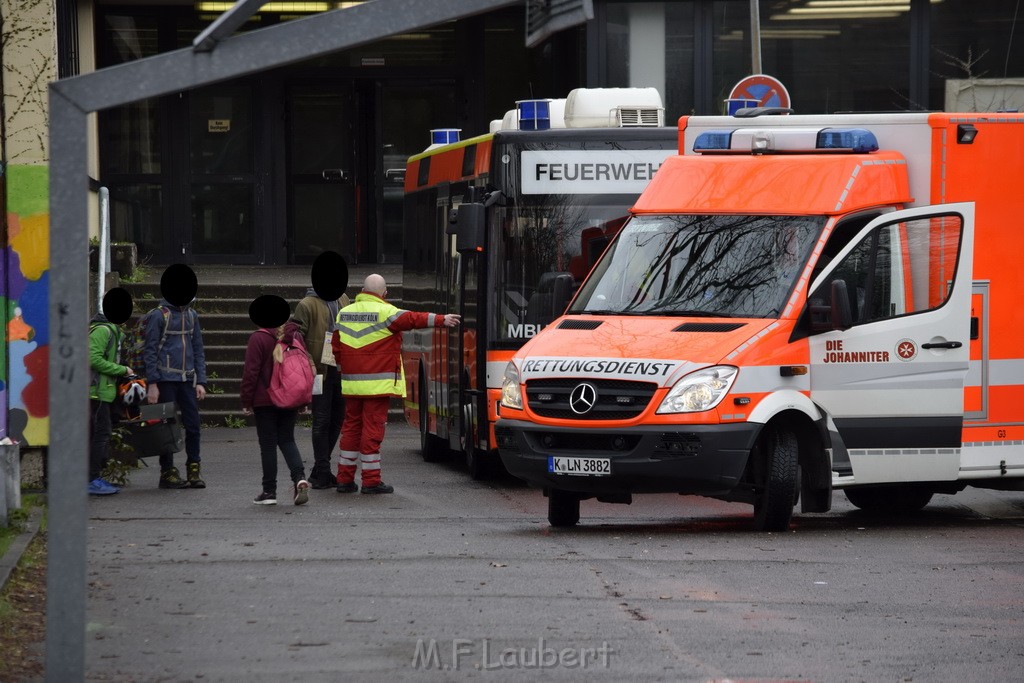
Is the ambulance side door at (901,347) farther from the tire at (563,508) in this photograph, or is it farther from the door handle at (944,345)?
the tire at (563,508)

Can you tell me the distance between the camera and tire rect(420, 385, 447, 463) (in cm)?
1806

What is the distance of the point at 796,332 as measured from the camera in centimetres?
1208

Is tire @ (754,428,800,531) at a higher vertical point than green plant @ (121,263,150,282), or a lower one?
lower

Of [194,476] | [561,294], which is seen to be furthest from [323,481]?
[561,294]

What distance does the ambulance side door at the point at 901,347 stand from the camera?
1227 cm

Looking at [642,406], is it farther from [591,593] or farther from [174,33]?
[174,33]

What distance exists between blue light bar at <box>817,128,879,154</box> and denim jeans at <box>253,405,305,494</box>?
454cm

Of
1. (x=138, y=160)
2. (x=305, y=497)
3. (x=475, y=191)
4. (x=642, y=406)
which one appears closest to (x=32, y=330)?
(x=305, y=497)

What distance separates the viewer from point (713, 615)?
29.3 ft

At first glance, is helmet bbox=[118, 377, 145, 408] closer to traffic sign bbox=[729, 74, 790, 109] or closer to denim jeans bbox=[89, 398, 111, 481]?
denim jeans bbox=[89, 398, 111, 481]

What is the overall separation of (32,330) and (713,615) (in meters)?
7.70

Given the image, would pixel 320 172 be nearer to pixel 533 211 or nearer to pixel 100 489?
pixel 533 211

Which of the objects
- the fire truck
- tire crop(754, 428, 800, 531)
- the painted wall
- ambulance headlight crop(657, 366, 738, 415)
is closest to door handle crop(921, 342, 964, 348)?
tire crop(754, 428, 800, 531)

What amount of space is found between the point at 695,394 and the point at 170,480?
229 inches
